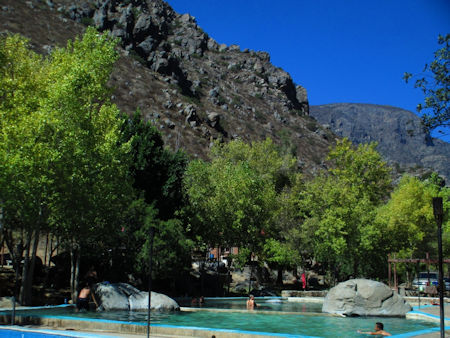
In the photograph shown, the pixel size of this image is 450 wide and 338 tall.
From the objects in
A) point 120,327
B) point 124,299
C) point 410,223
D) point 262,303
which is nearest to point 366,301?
point 262,303


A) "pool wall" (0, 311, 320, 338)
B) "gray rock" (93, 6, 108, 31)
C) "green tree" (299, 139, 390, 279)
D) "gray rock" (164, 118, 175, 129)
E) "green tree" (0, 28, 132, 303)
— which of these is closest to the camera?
"pool wall" (0, 311, 320, 338)

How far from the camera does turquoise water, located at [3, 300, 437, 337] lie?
1900cm

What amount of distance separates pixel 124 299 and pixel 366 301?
12977 millimetres

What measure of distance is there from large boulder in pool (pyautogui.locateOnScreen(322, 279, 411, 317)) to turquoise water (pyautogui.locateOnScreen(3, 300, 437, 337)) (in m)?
0.69

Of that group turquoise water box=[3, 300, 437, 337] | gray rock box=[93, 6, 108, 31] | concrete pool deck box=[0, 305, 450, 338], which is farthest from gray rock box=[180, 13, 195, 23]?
concrete pool deck box=[0, 305, 450, 338]

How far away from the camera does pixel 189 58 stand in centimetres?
17175

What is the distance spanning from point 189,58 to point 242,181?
458ft

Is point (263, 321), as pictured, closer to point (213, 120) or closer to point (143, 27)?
point (213, 120)

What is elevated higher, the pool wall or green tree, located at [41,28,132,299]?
green tree, located at [41,28,132,299]

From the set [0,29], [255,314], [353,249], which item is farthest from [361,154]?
[0,29]

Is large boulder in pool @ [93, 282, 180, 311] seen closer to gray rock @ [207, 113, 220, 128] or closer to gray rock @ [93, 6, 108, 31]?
gray rock @ [207, 113, 220, 128]

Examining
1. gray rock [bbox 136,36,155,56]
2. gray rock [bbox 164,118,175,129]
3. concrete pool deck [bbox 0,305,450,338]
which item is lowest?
concrete pool deck [bbox 0,305,450,338]

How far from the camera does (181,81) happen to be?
438 ft

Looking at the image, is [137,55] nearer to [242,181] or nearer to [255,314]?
[242,181]
